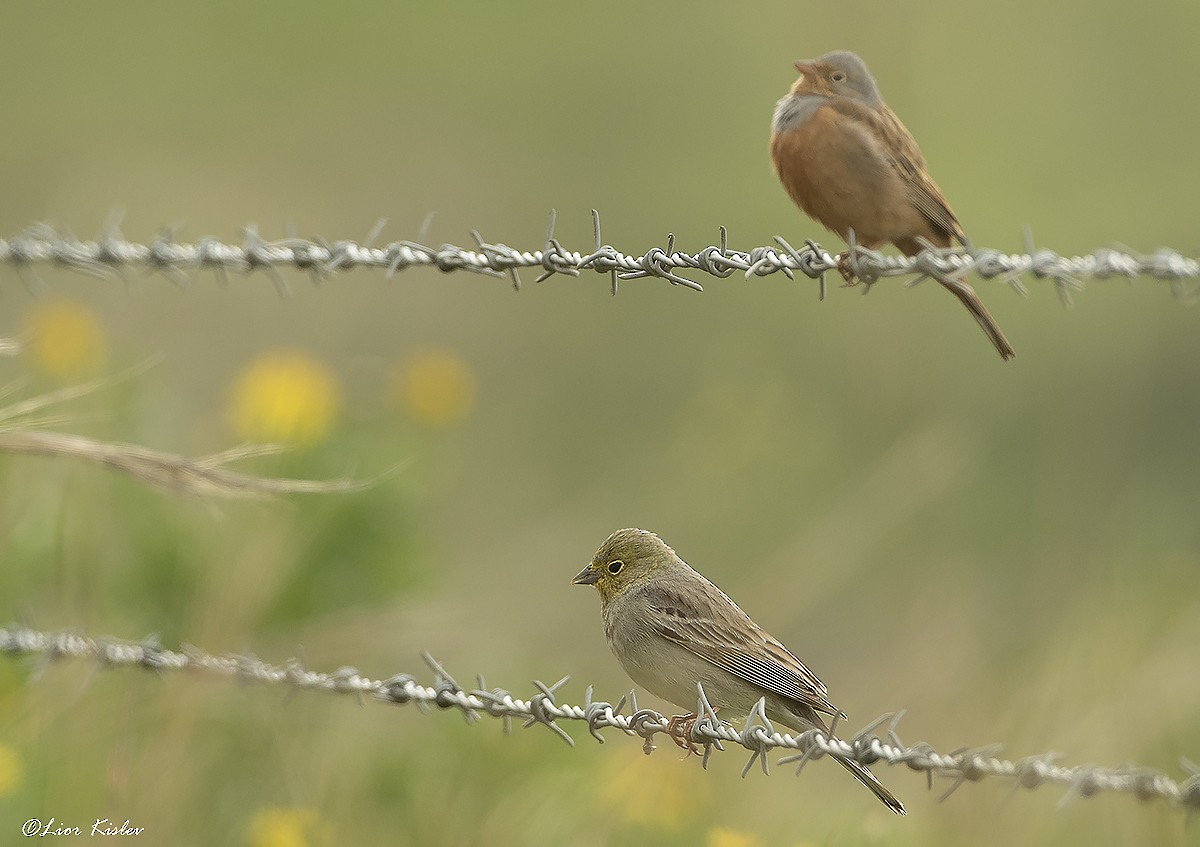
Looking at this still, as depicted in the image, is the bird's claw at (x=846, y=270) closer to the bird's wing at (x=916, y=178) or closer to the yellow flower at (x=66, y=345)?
the bird's wing at (x=916, y=178)

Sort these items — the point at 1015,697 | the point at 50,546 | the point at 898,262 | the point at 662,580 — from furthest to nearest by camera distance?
the point at 1015,697 < the point at 50,546 < the point at 662,580 < the point at 898,262

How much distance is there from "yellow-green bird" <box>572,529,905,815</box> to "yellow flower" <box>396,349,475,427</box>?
313cm

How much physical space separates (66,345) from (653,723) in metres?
4.60

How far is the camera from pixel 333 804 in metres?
6.15

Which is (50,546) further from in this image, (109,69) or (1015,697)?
(109,69)

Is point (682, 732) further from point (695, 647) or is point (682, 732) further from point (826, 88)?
point (826, 88)

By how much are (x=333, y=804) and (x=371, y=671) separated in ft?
8.45

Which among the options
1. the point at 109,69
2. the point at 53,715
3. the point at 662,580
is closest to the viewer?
the point at 662,580

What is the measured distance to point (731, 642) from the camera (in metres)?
5.15

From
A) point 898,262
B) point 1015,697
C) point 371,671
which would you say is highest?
point 898,262

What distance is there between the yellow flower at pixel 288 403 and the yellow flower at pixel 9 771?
7.36 feet

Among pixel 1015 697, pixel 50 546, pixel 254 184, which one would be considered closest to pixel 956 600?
pixel 1015 697

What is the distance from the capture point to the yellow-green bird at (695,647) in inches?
201

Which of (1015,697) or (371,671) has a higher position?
(1015,697)
